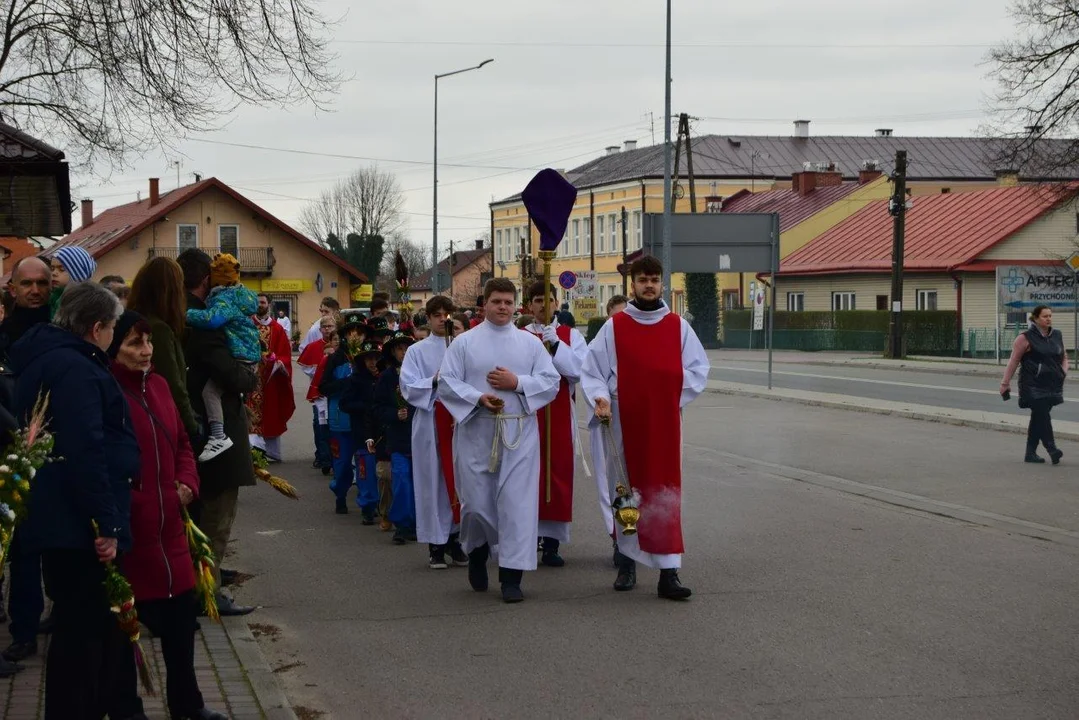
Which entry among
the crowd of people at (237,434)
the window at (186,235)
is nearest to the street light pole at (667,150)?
the crowd of people at (237,434)

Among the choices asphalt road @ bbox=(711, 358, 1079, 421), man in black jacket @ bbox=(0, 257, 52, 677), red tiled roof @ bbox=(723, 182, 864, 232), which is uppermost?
red tiled roof @ bbox=(723, 182, 864, 232)

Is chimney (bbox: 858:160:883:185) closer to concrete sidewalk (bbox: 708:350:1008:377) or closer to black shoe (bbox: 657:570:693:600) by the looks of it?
concrete sidewalk (bbox: 708:350:1008:377)

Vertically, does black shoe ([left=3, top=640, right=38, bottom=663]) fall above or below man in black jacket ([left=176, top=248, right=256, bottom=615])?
below

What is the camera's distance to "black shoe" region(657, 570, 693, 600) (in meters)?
8.38

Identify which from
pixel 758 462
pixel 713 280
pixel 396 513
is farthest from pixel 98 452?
pixel 713 280

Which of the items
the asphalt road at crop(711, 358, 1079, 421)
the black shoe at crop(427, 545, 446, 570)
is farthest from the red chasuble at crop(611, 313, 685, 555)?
the asphalt road at crop(711, 358, 1079, 421)

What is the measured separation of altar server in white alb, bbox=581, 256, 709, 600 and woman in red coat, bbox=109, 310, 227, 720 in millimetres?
3451

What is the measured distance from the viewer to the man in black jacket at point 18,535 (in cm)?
646

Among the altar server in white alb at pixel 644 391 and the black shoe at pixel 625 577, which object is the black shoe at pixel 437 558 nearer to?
the altar server in white alb at pixel 644 391

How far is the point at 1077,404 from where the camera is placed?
23.8m

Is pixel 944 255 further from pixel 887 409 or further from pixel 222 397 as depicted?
pixel 222 397

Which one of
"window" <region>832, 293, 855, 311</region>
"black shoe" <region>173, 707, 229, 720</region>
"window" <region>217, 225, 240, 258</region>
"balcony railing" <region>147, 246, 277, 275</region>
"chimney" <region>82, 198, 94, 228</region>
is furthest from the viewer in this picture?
"chimney" <region>82, 198, 94, 228</region>

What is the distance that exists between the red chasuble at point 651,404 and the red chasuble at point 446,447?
138 cm

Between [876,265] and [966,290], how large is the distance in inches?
182
